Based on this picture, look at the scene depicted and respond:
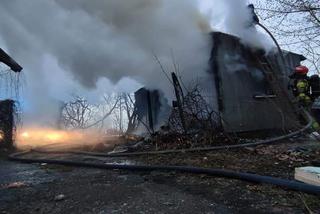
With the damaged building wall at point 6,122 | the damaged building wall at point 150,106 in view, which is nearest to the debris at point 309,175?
the damaged building wall at point 150,106

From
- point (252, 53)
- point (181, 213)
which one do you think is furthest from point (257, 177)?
point (252, 53)

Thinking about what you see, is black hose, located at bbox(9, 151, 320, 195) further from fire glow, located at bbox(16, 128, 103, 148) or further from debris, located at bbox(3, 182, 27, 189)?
fire glow, located at bbox(16, 128, 103, 148)

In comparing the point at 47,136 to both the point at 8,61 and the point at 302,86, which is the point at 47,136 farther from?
the point at 302,86

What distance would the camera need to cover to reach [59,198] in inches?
169

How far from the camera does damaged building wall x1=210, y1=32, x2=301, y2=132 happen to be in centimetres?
1005

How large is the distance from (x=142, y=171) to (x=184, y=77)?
198 inches

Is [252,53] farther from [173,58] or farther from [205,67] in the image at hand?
[173,58]

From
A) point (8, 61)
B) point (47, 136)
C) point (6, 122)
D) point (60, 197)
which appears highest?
point (8, 61)

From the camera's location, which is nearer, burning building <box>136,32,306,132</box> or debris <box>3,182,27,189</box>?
debris <box>3,182,27,189</box>

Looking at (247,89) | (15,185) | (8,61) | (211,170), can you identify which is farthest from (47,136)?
(211,170)

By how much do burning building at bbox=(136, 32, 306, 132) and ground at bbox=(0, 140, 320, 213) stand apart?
3486 mm

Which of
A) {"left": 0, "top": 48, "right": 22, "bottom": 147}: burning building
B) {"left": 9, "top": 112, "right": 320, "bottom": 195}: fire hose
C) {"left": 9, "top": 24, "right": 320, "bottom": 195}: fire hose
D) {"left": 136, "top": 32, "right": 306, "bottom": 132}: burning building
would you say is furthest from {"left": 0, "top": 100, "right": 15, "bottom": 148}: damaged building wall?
{"left": 136, "top": 32, "right": 306, "bottom": 132}: burning building

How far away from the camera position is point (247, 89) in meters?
10.6

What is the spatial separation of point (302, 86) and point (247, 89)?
197 cm
